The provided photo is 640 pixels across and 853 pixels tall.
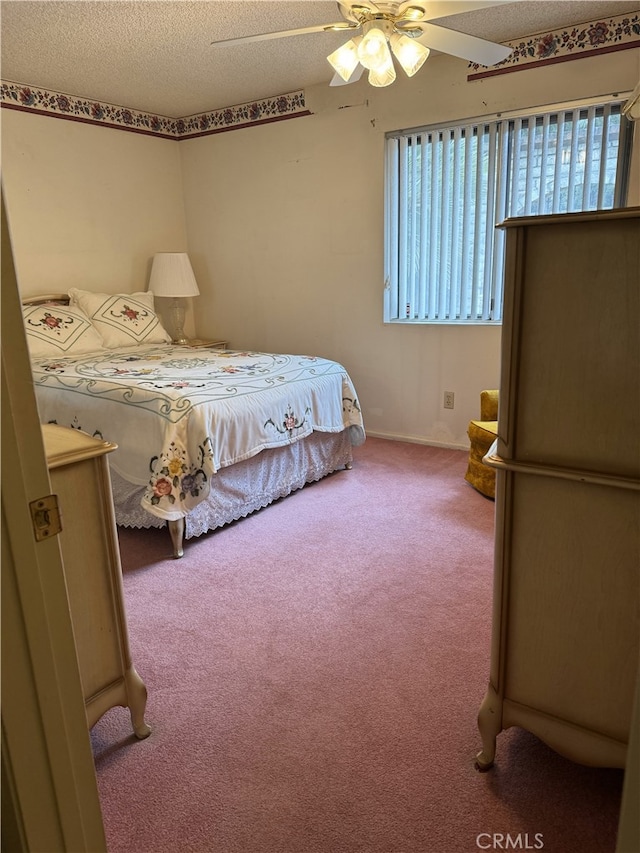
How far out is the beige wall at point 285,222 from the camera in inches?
150

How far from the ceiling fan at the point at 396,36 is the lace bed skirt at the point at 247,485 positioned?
1777 mm

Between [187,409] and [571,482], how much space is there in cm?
176

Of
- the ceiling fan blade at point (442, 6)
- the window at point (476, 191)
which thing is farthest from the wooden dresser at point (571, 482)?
the window at point (476, 191)

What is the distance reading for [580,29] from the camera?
3109mm

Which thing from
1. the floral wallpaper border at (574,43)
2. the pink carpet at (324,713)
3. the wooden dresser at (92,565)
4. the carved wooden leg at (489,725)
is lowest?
the pink carpet at (324,713)

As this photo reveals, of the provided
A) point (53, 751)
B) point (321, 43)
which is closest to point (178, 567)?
point (53, 751)

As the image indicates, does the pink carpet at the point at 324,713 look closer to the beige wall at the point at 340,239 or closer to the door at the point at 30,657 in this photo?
the door at the point at 30,657

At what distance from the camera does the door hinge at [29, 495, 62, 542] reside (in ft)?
2.52

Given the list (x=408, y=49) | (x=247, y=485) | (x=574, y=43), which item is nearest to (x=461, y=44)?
(x=408, y=49)

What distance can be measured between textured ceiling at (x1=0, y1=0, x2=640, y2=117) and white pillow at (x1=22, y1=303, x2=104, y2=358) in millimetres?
1418

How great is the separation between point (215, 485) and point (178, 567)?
0.43 meters

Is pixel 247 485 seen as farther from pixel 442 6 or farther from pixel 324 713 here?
pixel 442 6

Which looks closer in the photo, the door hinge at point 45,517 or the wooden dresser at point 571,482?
the door hinge at point 45,517

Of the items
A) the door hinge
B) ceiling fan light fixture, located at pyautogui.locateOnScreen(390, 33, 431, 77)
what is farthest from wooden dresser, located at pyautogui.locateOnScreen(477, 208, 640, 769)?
ceiling fan light fixture, located at pyautogui.locateOnScreen(390, 33, 431, 77)
